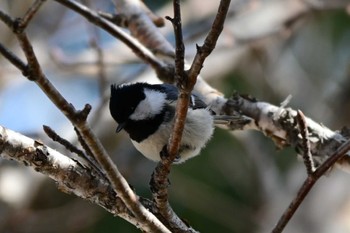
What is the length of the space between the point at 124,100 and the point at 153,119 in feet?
0.37

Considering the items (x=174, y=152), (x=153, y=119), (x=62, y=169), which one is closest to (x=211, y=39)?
(x=174, y=152)

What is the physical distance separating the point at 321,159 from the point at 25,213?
1.66 meters

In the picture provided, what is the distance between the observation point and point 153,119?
207 cm

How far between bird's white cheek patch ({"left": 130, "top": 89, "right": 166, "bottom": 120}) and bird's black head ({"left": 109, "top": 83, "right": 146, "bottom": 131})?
0.6 inches

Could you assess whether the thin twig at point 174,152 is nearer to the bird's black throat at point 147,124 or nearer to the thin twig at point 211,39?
the thin twig at point 211,39

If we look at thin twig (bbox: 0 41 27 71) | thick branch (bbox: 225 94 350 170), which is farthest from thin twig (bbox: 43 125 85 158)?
thick branch (bbox: 225 94 350 170)

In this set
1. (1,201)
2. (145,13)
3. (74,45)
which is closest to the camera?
(145,13)

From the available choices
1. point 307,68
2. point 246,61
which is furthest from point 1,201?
point 307,68

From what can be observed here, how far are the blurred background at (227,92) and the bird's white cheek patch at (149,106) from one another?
A: 0.68m

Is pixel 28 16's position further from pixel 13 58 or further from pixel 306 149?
pixel 306 149

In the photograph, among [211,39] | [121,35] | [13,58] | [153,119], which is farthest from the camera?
[121,35]

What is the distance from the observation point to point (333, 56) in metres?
4.95

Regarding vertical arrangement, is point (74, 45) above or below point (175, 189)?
above

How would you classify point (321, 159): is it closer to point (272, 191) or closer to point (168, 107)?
point (168, 107)
